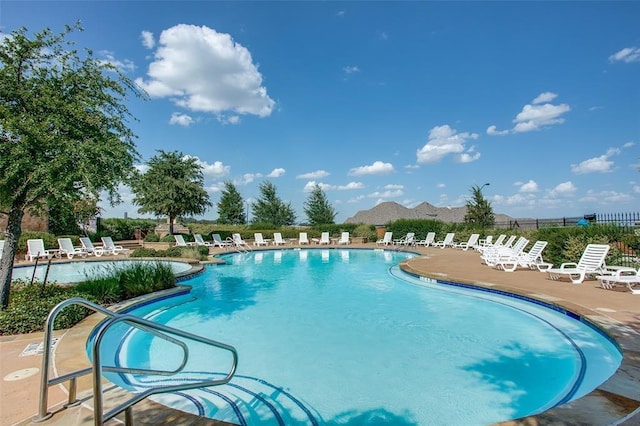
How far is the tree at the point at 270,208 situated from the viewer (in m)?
36.9

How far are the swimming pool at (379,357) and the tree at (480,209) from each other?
57.5ft

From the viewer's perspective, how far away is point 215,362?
16.3ft

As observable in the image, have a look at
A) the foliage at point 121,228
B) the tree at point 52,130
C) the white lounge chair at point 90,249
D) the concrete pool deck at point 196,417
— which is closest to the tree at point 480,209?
the concrete pool deck at point 196,417

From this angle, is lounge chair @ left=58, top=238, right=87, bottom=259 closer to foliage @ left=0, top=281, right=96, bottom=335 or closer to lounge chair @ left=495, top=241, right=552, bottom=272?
foliage @ left=0, top=281, right=96, bottom=335

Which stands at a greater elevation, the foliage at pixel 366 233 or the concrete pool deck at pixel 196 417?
the foliage at pixel 366 233

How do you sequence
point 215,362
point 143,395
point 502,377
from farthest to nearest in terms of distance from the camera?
point 215,362 < point 502,377 < point 143,395

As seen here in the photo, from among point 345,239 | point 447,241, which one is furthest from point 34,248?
point 447,241

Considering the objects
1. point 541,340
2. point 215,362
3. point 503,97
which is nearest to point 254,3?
point 215,362

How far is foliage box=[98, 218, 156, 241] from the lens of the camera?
76.8 feet

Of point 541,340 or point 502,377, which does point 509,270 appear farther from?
point 502,377

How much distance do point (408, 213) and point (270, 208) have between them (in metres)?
16.1

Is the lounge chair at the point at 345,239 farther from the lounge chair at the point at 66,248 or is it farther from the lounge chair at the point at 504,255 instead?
the lounge chair at the point at 66,248

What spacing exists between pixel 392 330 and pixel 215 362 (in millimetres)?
3301

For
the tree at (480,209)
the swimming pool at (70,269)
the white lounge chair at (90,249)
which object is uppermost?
the tree at (480,209)
